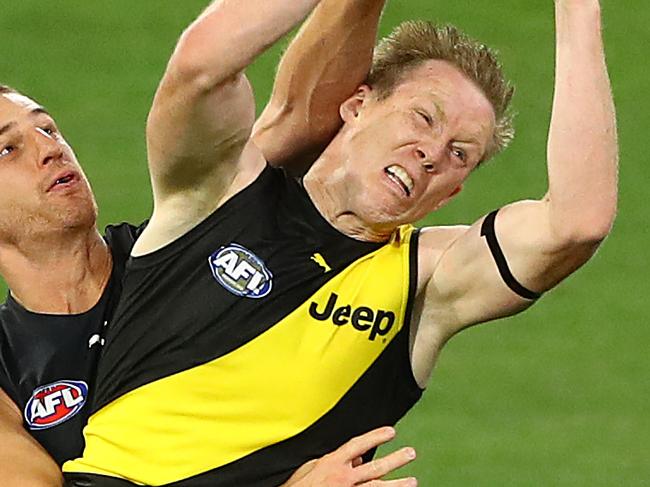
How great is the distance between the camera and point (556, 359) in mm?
8203

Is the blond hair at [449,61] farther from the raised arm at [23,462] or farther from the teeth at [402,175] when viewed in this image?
the raised arm at [23,462]

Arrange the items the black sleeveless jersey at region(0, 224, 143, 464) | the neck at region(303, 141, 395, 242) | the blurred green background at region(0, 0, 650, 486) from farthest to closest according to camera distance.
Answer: the blurred green background at region(0, 0, 650, 486) → the black sleeveless jersey at region(0, 224, 143, 464) → the neck at region(303, 141, 395, 242)

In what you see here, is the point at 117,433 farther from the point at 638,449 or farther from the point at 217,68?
the point at 638,449

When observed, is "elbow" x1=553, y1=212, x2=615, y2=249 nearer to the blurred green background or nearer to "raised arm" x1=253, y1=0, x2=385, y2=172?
"raised arm" x1=253, y1=0, x2=385, y2=172

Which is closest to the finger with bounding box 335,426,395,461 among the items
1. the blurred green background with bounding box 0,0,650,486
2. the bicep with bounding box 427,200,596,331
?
the bicep with bounding box 427,200,596,331

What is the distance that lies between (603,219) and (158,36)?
5903 millimetres

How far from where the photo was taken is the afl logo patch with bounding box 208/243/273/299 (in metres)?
4.85

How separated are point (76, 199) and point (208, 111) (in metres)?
0.96

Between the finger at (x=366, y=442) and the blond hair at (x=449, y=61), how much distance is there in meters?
0.75

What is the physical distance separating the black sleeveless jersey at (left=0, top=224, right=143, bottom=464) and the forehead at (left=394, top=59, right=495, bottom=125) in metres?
1.03

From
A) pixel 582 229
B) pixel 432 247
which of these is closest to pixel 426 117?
pixel 432 247

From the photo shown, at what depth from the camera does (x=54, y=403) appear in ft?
17.4

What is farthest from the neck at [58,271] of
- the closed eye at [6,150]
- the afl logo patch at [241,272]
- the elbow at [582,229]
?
the elbow at [582,229]

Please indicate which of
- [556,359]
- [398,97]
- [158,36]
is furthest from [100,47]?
[398,97]
